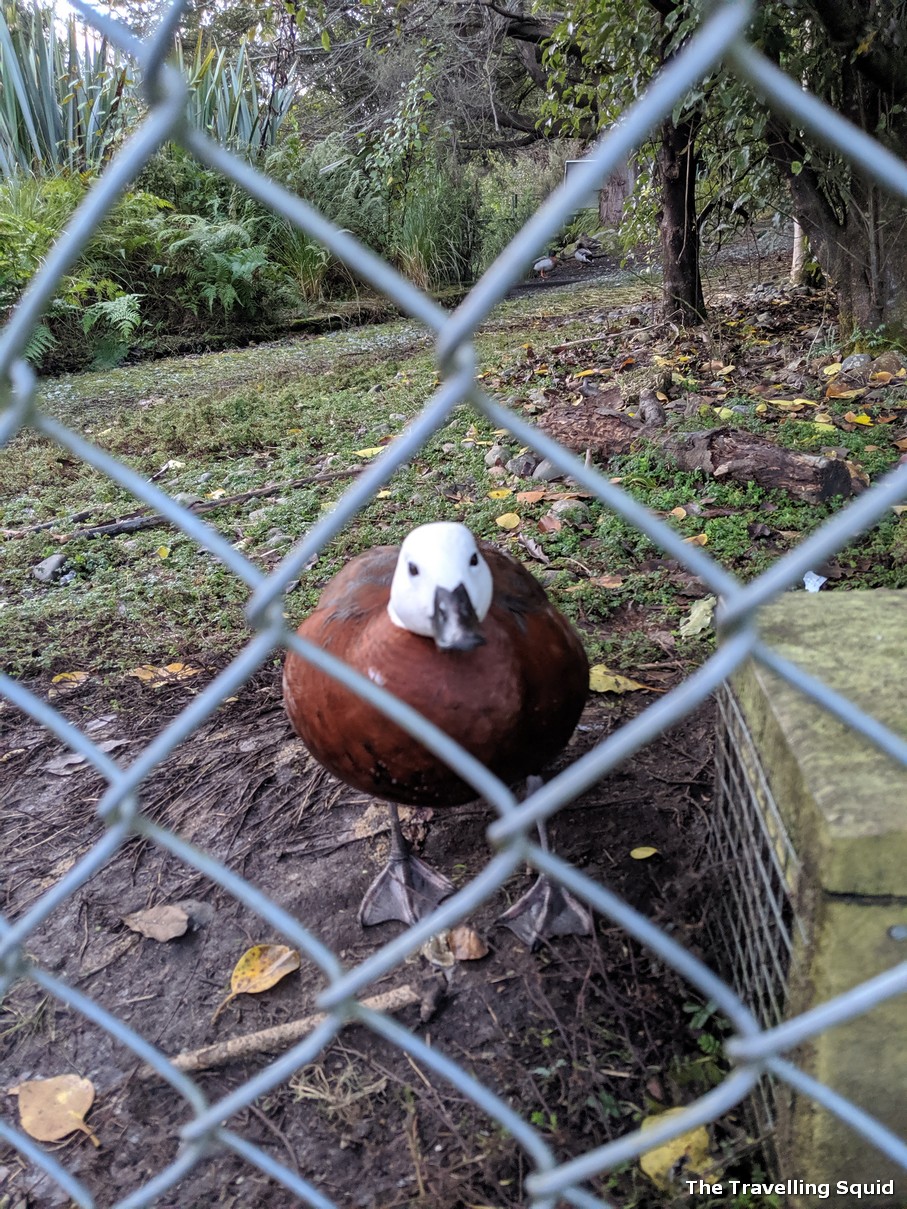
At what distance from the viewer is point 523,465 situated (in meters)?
3.92

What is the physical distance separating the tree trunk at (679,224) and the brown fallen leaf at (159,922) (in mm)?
4878

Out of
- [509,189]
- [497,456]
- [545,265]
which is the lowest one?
[545,265]

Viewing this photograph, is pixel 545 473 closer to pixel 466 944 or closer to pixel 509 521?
pixel 509 521

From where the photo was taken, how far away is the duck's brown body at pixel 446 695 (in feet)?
5.00

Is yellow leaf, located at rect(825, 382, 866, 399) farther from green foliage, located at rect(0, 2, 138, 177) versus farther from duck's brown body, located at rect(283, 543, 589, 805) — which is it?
green foliage, located at rect(0, 2, 138, 177)

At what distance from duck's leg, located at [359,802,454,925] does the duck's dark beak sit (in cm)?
68

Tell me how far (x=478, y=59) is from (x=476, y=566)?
37.2ft

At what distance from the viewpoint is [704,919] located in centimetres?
163

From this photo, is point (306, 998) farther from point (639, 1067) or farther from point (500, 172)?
point (500, 172)

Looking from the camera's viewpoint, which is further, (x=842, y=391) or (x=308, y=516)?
(x=842, y=391)

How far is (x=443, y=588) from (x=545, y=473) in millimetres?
2440

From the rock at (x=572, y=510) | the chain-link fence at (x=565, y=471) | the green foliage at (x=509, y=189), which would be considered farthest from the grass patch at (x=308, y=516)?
the green foliage at (x=509, y=189)

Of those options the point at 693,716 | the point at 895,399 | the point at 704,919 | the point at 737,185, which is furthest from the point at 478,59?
the point at 704,919

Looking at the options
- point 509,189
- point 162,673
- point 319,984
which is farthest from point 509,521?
point 509,189
